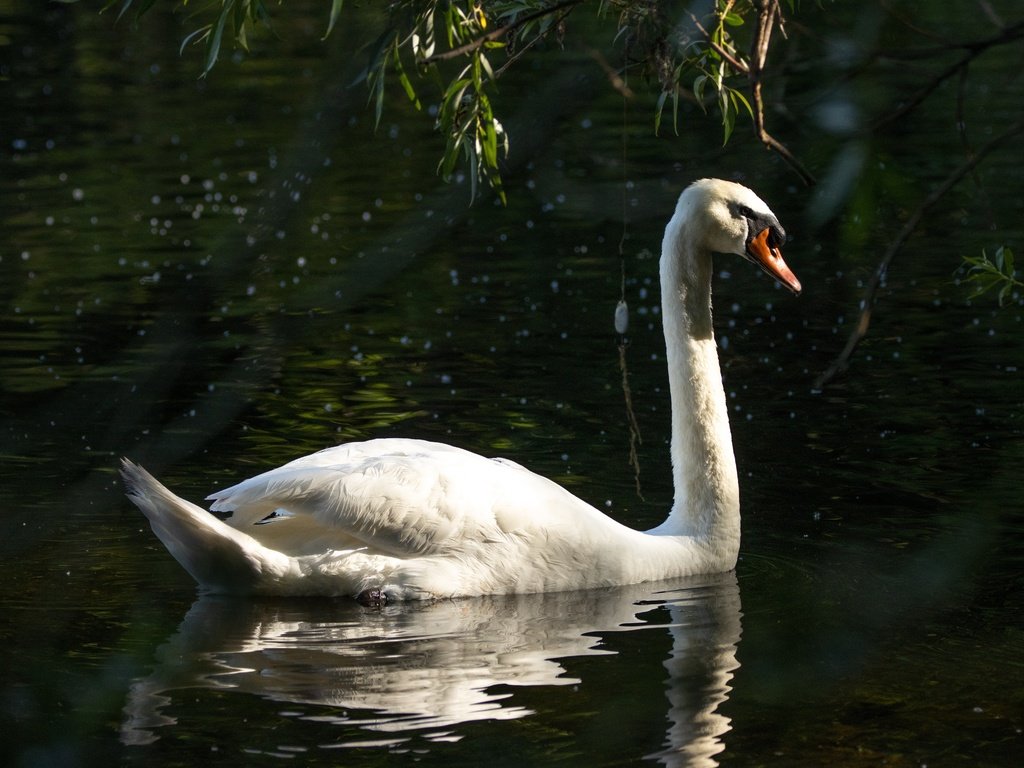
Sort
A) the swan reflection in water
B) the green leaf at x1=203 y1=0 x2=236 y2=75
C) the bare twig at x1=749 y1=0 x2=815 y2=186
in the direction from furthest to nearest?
the swan reflection in water
the green leaf at x1=203 y1=0 x2=236 y2=75
the bare twig at x1=749 y1=0 x2=815 y2=186

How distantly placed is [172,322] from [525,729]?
3.23 meters

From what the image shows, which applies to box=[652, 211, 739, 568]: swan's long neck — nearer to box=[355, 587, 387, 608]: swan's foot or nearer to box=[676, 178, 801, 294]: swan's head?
box=[676, 178, 801, 294]: swan's head

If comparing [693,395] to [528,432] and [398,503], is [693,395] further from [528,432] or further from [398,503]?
[528,432]

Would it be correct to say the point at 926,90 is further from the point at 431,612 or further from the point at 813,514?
the point at 813,514

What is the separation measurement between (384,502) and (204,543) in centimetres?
74

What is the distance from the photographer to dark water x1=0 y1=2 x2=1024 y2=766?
122 inches

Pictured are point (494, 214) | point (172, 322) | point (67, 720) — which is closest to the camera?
point (172, 322)

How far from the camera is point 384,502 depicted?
720 centimetres

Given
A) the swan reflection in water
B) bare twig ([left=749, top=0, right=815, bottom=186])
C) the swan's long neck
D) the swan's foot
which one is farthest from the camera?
the swan's long neck

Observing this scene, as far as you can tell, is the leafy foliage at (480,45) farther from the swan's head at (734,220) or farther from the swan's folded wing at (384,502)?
the swan's head at (734,220)

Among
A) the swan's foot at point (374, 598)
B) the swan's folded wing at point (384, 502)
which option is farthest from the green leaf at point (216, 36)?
A: the swan's foot at point (374, 598)

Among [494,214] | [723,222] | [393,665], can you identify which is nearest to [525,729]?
[393,665]

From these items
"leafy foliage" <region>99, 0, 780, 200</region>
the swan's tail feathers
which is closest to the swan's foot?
the swan's tail feathers

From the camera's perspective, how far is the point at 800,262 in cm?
1438
